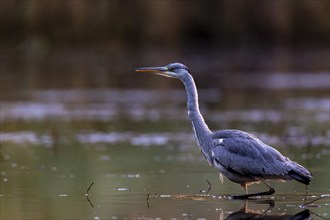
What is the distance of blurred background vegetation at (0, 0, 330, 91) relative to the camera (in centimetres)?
2975

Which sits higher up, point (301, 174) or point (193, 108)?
point (193, 108)

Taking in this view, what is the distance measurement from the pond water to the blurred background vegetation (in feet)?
20.6

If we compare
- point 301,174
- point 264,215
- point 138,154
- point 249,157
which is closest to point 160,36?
point 138,154

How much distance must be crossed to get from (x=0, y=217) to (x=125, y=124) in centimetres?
902

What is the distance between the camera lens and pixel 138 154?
1393cm

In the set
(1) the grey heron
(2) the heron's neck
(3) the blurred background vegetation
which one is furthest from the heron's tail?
(3) the blurred background vegetation

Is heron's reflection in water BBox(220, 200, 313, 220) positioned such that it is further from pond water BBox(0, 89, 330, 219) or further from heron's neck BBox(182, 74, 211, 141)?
heron's neck BBox(182, 74, 211, 141)

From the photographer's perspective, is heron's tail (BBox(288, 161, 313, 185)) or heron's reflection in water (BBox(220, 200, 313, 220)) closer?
heron's reflection in water (BBox(220, 200, 313, 220))

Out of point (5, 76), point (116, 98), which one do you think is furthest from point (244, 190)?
point (5, 76)

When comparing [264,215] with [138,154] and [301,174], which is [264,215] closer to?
[301,174]

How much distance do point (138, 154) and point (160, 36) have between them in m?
18.9

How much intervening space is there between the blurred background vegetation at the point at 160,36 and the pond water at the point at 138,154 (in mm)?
6270

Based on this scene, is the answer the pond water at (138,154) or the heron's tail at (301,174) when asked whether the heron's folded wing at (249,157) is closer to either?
the heron's tail at (301,174)

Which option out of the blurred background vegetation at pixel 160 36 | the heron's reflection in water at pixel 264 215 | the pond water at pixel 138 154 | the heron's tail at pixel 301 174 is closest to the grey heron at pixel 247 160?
the heron's tail at pixel 301 174
